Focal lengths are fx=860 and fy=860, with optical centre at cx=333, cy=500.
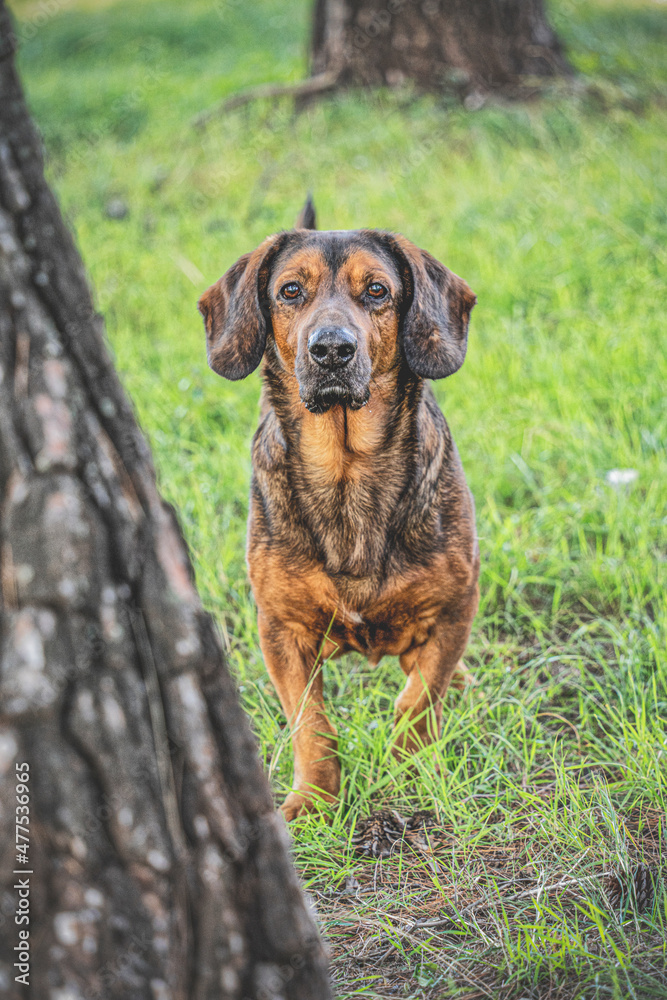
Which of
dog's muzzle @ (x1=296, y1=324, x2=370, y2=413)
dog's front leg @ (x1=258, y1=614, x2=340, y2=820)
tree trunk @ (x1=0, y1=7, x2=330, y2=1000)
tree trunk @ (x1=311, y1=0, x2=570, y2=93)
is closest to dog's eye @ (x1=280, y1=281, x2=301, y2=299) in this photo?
dog's muzzle @ (x1=296, y1=324, x2=370, y2=413)

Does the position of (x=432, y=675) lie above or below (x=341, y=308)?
below

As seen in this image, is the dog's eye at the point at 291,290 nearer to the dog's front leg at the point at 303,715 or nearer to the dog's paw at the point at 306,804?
the dog's front leg at the point at 303,715

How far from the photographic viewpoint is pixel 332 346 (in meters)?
2.44

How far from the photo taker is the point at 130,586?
133cm

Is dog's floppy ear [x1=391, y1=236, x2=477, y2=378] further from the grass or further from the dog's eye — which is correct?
the grass

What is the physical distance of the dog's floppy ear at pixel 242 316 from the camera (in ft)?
9.23

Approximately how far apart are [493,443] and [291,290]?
1561 millimetres

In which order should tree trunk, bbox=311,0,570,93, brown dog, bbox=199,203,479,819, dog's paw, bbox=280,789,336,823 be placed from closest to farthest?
1. dog's paw, bbox=280,789,336,823
2. brown dog, bbox=199,203,479,819
3. tree trunk, bbox=311,0,570,93

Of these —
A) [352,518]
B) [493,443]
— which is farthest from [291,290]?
[493,443]

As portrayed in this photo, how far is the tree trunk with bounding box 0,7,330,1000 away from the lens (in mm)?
1253

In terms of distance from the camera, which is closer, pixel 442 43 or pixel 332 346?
pixel 332 346

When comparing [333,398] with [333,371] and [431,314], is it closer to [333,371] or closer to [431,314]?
[333,371]

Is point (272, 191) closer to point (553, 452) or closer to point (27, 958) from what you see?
point (553, 452)

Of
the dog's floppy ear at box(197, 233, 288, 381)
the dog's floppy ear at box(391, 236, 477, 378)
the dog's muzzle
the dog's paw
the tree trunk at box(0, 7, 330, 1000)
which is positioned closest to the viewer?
the tree trunk at box(0, 7, 330, 1000)
